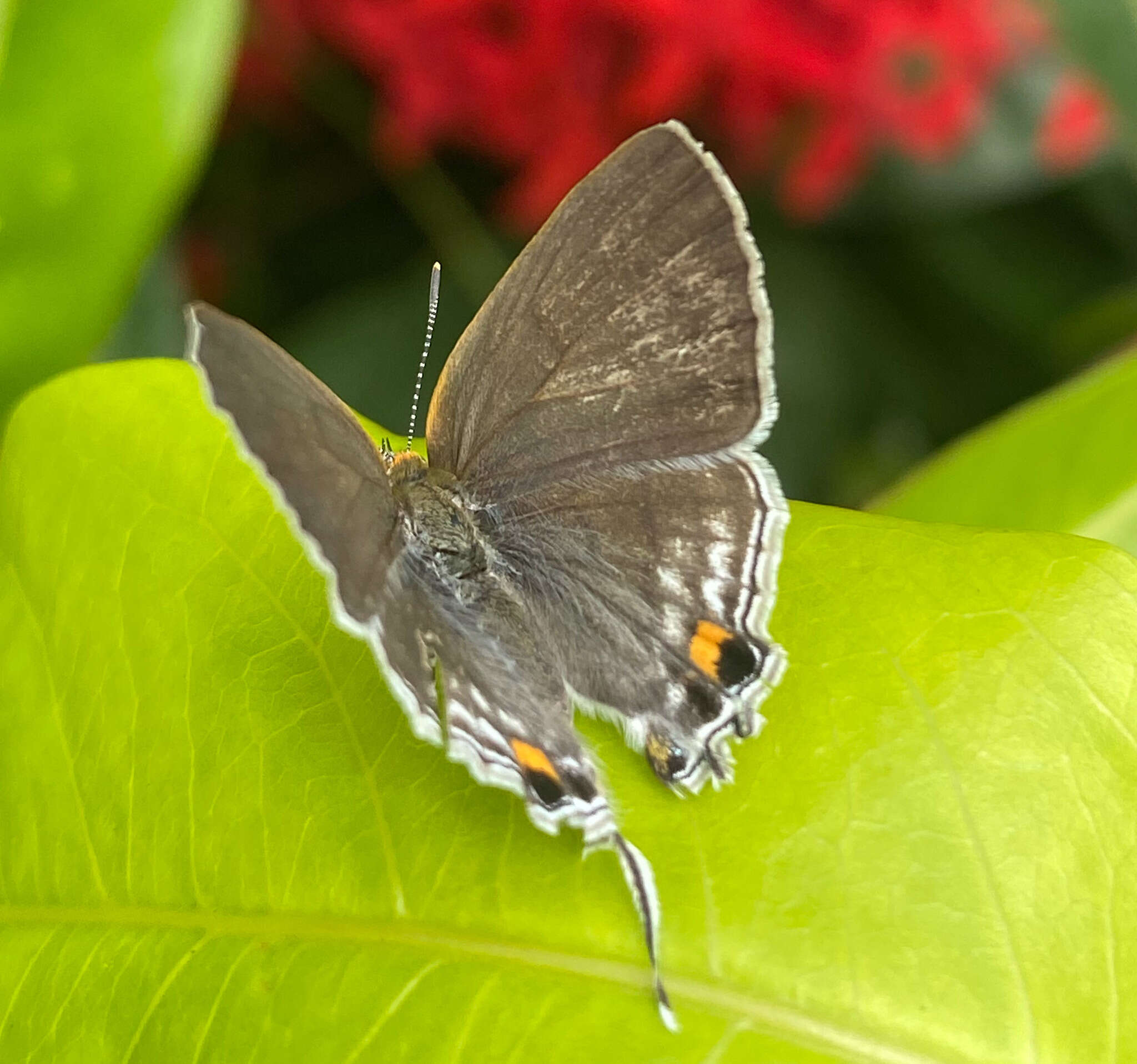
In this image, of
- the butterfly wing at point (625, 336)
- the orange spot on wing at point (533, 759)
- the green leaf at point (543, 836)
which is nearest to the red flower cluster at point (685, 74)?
the butterfly wing at point (625, 336)

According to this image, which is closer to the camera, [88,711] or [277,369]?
[277,369]

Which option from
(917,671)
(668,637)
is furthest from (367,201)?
(917,671)

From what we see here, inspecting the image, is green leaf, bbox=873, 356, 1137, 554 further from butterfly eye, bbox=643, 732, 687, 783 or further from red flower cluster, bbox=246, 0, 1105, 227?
red flower cluster, bbox=246, 0, 1105, 227

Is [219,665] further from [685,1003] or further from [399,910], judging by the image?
[685,1003]

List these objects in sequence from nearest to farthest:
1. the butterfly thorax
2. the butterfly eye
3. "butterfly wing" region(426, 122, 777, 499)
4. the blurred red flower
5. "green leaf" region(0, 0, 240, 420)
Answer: the butterfly eye
"butterfly wing" region(426, 122, 777, 499)
the butterfly thorax
"green leaf" region(0, 0, 240, 420)
the blurred red flower

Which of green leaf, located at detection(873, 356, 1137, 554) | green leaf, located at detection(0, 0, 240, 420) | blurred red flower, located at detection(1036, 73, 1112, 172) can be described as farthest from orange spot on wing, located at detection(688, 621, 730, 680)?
blurred red flower, located at detection(1036, 73, 1112, 172)

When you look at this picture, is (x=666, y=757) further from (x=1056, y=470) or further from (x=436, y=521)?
(x=1056, y=470)

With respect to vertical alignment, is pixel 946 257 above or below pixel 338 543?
below
